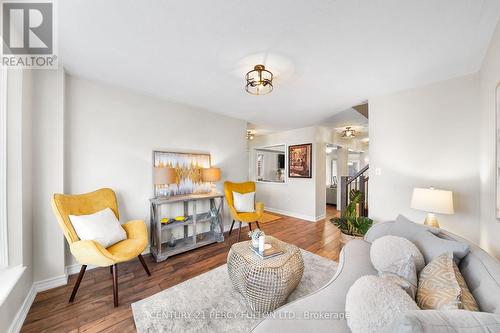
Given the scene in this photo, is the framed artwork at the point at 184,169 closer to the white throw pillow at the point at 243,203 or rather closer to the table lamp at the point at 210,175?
the table lamp at the point at 210,175

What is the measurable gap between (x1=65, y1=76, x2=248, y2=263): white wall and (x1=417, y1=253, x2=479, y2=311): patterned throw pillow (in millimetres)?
3054

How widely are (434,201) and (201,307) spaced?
263 centimetres

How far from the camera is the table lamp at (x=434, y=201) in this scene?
198cm

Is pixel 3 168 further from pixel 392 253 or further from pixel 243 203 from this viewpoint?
pixel 392 253

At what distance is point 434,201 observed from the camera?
2.03m

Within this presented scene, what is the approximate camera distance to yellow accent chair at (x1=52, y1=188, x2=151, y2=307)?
5.50 ft

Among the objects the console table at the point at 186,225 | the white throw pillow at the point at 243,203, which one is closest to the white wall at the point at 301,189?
the white throw pillow at the point at 243,203

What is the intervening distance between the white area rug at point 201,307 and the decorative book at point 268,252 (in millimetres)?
465

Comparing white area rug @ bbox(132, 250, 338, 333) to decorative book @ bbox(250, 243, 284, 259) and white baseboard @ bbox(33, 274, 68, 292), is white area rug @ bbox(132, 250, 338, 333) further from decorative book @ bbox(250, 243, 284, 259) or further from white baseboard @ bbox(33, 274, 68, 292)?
white baseboard @ bbox(33, 274, 68, 292)

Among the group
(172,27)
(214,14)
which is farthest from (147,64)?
(214,14)

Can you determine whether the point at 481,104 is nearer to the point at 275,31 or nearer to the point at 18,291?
the point at 275,31

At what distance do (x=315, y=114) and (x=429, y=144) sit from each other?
177 centimetres

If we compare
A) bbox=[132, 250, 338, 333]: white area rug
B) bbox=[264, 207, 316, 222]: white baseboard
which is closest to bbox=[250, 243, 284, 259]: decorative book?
bbox=[132, 250, 338, 333]: white area rug

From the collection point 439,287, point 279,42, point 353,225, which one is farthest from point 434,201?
point 279,42
